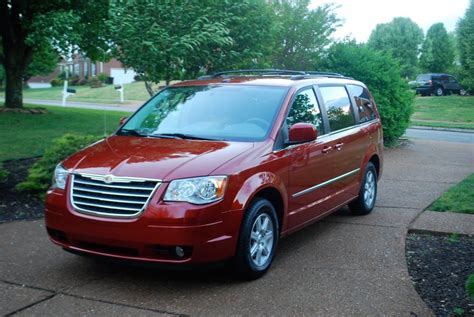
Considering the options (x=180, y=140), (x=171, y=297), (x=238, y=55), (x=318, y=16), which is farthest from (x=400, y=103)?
(x=171, y=297)

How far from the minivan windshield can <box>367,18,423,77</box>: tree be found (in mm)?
58292

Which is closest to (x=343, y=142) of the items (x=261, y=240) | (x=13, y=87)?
(x=261, y=240)

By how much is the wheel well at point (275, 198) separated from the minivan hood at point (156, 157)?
1.33 ft

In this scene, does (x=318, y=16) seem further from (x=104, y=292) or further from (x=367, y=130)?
(x=104, y=292)

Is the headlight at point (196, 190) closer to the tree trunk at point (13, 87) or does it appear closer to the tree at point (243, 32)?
the tree at point (243, 32)

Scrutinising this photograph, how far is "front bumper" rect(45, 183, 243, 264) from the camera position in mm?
4535

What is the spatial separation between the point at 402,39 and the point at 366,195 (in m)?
60.3

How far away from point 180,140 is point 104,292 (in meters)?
1.51

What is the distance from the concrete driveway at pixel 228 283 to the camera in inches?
177

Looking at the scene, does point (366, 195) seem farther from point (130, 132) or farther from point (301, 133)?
point (130, 132)

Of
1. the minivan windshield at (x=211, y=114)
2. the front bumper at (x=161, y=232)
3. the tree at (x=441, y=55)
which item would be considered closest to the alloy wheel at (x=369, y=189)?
the minivan windshield at (x=211, y=114)

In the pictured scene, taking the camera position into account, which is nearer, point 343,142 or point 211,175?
point 211,175

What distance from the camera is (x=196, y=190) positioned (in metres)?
4.62

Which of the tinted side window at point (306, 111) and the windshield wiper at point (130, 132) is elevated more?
the tinted side window at point (306, 111)
